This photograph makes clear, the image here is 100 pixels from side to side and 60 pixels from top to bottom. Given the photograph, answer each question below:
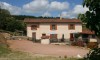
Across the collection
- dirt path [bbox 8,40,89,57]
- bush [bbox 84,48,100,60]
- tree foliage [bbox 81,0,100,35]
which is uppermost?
tree foliage [bbox 81,0,100,35]

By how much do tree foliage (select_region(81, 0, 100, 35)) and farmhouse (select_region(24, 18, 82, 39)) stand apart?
47545 millimetres

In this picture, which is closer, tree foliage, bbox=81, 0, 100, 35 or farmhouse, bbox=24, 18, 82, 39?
tree foliage, bbox=81, 0, 100, 35

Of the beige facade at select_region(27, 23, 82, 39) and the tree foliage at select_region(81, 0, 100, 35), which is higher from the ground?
the tree foliage at select_region(81, 0, 100, 35)

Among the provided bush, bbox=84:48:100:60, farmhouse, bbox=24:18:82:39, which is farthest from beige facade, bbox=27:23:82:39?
bush, bbox=84:48:100:60

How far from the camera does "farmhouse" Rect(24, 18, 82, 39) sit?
6594cm

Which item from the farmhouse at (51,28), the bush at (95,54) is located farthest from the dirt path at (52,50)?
the farmhouse at (51,28)

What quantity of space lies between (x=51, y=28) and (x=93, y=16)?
48.7 m

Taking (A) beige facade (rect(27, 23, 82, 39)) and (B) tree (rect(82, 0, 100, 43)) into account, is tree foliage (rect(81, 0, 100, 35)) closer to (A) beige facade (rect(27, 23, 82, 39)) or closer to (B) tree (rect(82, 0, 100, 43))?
(B) tree (rect(82, 0, 100, 43))

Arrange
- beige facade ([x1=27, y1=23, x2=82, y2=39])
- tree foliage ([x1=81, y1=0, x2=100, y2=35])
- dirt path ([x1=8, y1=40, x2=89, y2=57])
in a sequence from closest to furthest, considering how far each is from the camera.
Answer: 1. tree foliage ([x1=81, y1=0, x2=100, y2=35])
2. dirt path ([x1=8, y1=40, x2=89, y2=57])
3. beige facade ([x1=27, y1=23, x2=82, y2=39])

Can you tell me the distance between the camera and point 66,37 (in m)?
66.5

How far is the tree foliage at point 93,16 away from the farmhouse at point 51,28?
47545 mm

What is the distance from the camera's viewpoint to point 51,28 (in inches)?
2618

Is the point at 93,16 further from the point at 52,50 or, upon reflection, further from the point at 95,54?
the point at 52,50

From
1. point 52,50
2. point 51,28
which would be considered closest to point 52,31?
point 51,28
